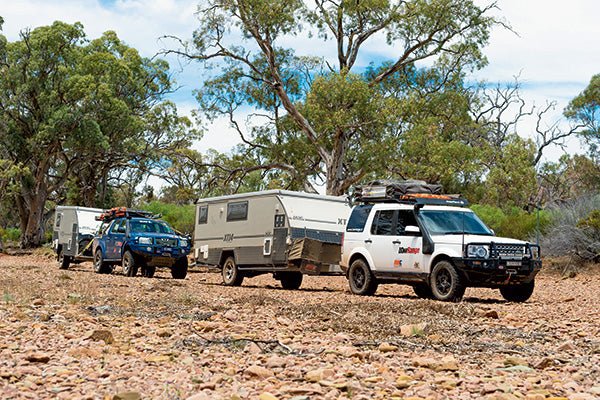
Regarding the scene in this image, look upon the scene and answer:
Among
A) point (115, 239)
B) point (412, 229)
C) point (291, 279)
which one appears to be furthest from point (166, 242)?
point (412, 229)

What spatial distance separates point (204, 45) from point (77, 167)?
62.1 feet

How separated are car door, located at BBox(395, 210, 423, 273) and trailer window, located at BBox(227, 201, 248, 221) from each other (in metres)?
6.18

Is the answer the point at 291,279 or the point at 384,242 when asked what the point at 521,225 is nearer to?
the point at 291,279

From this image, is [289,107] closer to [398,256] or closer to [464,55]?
[464,55]

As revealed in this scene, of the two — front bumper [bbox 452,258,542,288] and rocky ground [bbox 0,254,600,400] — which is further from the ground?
front bumper [bbox 452,258,542,288]

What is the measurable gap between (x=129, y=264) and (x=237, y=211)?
13.1ft

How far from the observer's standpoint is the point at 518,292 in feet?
53.3

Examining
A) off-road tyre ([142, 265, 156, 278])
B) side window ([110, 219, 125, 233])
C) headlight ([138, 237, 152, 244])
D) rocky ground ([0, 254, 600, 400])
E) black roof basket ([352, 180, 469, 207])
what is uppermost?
black roof basket ([352, 180, 469, 207])

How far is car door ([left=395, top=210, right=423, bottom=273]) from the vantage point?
16234 millimetres

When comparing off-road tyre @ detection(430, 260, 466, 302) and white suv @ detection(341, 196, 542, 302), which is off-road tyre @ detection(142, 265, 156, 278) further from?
off-road tyre @ detection(430, 260, 466, 302)

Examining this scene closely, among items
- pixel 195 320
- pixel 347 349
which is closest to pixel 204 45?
pixel 195 320

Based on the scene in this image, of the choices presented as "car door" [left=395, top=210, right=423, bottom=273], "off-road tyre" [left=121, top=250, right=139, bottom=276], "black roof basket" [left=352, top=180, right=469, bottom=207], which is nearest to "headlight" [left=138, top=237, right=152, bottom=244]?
"off-road tyre" [left=121, top=250, right=139, bottom=276]

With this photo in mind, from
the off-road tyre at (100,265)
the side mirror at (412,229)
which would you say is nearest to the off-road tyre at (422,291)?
the side mirror at (412,229)

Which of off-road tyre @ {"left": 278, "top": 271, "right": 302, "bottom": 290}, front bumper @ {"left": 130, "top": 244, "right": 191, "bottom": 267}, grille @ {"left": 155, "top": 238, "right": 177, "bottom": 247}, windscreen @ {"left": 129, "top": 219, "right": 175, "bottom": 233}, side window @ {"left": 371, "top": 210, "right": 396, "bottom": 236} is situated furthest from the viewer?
windscreen @ {"left": 129, "top": 219, "right": 175, "bottom": 233}
